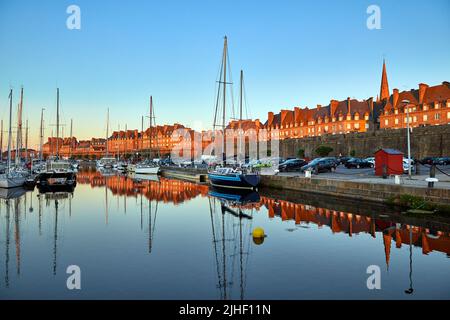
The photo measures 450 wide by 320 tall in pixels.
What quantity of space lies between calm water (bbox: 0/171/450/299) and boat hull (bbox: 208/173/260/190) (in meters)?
10.5

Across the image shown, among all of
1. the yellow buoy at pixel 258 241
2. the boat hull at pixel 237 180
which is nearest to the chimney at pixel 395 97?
the boat hull at pixel 237 180

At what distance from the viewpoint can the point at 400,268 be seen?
1150 cm

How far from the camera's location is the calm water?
9.81 meters

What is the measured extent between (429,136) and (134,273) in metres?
51.9

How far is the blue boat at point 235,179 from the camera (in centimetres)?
3397

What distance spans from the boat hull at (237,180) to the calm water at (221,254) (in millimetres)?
10516

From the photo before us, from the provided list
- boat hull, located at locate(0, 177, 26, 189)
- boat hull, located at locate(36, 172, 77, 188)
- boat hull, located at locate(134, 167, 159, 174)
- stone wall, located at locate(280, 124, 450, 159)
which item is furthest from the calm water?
boat hull, located at locate(134, 167, 159, 174)

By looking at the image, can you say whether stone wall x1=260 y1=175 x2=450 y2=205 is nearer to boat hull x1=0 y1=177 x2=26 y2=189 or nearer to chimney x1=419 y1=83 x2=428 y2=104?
boat hull x1=0 y1=177 x2=26 y2=189

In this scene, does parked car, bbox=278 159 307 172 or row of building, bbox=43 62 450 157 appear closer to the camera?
parked car, bbox=278 159 307 172

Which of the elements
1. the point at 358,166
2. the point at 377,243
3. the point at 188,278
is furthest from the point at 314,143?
the point at 188,278

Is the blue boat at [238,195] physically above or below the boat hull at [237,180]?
below

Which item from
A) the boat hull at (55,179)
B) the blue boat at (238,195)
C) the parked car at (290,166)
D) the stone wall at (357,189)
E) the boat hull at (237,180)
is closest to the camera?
the stone wall at (357,189)

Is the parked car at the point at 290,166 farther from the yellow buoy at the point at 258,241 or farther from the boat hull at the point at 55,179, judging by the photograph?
the yellow buoy at the point at 258,241
